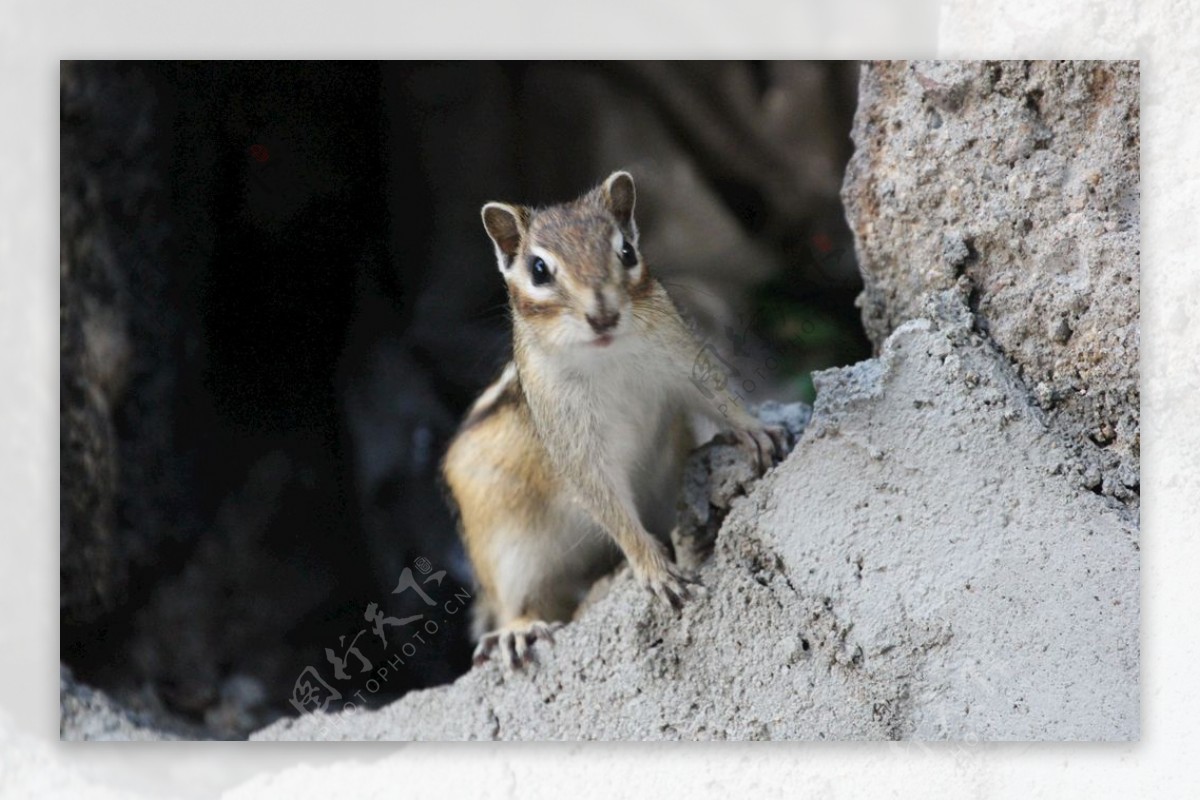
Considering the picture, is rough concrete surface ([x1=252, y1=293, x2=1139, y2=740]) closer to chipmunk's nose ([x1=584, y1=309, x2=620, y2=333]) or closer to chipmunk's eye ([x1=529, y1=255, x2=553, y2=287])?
chipmunk's nose ([x1=584, y1=309, x2=620, y2=333])

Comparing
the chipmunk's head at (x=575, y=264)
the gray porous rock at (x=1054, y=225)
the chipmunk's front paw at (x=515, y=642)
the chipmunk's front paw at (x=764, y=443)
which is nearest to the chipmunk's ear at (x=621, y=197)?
the chipmunk's head at (x=575, y=264)

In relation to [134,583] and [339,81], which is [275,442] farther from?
[339,81]

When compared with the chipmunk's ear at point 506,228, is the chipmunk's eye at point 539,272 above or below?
below

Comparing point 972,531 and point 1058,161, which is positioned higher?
point 1058,161

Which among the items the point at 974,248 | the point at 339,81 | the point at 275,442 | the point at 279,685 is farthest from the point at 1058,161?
the point at 279,685

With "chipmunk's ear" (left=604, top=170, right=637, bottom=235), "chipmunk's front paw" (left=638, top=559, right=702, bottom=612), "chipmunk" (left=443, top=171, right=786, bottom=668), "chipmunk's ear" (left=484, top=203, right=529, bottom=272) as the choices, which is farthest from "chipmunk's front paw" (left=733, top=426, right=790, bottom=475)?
"chipmunk's ear" (left=484, top=203, right=529, bottom=272)

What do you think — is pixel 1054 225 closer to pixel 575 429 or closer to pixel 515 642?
pixel 575 429

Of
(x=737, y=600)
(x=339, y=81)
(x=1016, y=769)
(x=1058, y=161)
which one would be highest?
(x=339, y=81)

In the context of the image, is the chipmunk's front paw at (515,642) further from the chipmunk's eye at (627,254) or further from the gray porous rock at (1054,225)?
the gray porous rock at (1054,225)
